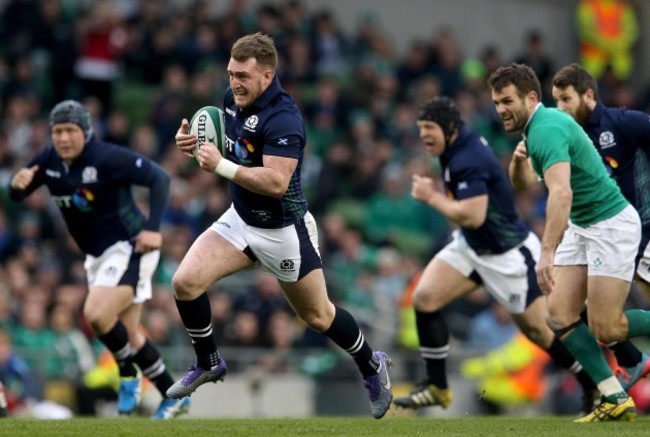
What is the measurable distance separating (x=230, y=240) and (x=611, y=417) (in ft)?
10.0

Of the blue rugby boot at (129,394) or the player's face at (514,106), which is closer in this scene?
the player's face at (514,106)

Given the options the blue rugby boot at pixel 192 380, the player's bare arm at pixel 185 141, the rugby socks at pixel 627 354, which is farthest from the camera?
the rugby socks at pixel 627 354

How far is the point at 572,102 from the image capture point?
31.5 feet

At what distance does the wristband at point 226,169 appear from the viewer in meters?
8.30

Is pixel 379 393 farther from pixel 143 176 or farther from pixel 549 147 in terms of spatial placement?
pixel 143 176

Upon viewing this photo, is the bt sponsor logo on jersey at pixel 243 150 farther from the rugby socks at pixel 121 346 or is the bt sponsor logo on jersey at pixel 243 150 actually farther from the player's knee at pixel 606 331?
the player's knee at pixel 606 331

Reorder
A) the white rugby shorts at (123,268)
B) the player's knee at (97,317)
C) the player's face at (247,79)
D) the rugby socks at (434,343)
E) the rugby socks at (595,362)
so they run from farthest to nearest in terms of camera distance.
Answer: the rugby socks at (434,343)
the white rugby shorts at (123,268)
the player's knee at (97,317)
the rugby socks at (595,362)
the player's face at (247,79)

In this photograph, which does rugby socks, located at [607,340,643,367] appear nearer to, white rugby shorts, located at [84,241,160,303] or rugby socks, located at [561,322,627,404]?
rugby socks, located at [561,322,627,404]

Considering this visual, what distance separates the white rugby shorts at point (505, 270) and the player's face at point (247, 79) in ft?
9.80

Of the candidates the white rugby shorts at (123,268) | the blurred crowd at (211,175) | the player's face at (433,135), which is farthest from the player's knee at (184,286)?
the blurred crowd at (211,175)

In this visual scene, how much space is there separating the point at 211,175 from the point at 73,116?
709 centimetres

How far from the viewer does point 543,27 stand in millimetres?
26172

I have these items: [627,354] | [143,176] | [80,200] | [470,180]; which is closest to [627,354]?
[627,354]

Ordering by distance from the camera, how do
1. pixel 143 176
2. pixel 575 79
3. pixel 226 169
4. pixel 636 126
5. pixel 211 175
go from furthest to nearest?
pixel 211 175 < pixel 143 176 < pixel 636 126 < pixel 575 79 < pixel 226 169
